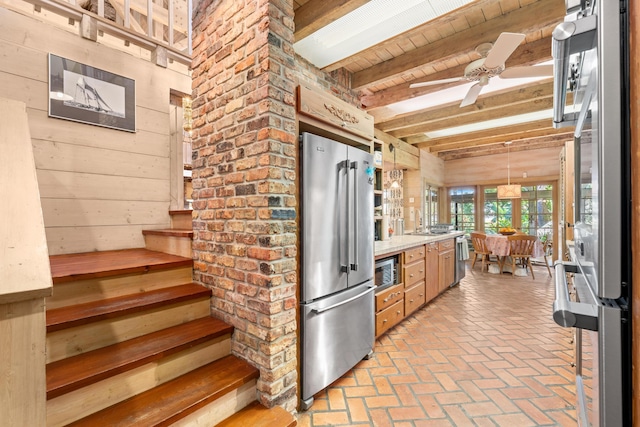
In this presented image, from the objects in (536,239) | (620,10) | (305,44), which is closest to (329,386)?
(620,10)

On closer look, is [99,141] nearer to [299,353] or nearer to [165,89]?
[165,89]

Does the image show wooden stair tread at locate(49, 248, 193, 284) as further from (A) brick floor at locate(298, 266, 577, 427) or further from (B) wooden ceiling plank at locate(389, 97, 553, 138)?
(B) wooden ceiling plank at locate(389, 97, 553, 138)

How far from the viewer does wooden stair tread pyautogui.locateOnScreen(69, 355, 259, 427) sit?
1.27m

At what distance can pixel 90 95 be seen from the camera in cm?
251

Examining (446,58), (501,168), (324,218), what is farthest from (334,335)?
(501,168)

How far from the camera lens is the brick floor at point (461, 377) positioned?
5.89 feet

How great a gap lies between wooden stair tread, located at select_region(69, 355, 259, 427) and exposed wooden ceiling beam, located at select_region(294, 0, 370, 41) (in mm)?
2686

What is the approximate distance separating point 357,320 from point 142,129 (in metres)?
2.77

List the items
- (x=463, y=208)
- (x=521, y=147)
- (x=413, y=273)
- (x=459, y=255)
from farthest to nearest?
1. (x=463, y=208)
2. (x=521, y=147)
3. (x=459, y=255)
4. (x=413, y=273)

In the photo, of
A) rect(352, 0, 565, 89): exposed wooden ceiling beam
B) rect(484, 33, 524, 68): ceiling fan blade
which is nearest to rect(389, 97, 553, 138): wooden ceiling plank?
rect(352, 0, 565, 89): exposed wooden ceiling beam

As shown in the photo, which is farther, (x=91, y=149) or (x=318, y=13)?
(x=91, y=149)

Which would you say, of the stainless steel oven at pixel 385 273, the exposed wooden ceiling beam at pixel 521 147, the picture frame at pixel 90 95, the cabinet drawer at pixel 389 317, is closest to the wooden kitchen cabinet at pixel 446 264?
the cabinet drawer at pixel 389 317

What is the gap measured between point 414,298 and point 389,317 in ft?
2.24

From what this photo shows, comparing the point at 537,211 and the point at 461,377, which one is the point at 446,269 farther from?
the point at 537,211
